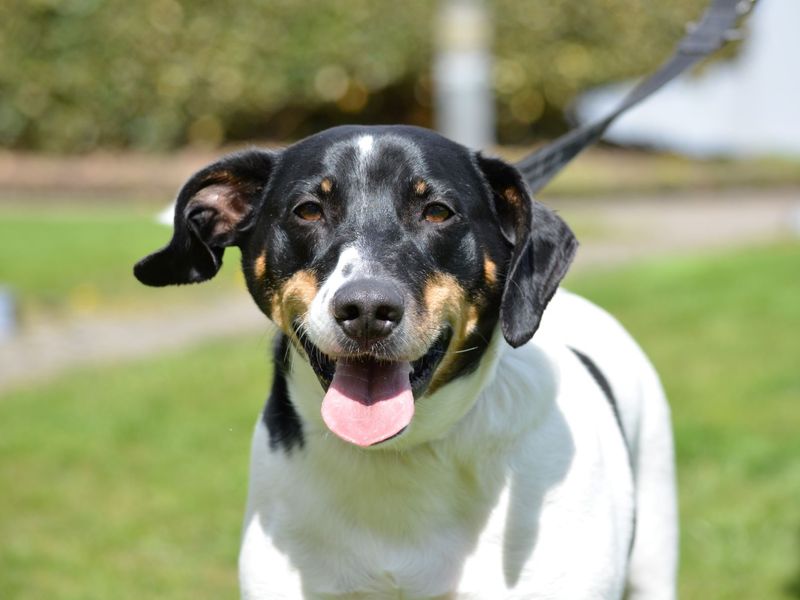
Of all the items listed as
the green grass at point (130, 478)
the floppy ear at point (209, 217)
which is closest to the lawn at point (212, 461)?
the green grass at point (130, 478)

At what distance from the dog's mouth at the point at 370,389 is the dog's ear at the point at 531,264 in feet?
0.57

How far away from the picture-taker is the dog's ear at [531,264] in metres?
3.20

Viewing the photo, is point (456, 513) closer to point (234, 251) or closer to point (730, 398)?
point (730, 398)

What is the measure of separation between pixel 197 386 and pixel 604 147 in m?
12.8

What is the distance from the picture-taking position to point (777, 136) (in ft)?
70.1

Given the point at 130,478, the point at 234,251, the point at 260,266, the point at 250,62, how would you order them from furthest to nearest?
the point at 250,62
the point at 234,251
the point at 130,478
the point at 260,266

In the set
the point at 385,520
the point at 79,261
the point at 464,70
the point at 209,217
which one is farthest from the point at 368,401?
the point at 79,261

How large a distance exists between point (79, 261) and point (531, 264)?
8.35 meters

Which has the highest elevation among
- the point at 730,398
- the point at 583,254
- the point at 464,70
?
the point at 464,70

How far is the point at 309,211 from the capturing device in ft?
11.0

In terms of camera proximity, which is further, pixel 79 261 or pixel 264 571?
pixel 79 261

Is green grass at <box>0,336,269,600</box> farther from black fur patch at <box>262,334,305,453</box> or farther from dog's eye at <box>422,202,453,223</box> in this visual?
dog's eye at <box>422,202,453,223</box>

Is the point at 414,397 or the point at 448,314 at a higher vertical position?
the point at 448,314

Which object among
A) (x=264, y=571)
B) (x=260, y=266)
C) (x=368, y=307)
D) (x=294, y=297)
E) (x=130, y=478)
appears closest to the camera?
(x=368, y=307)
